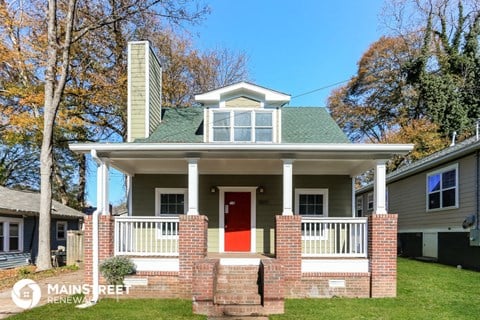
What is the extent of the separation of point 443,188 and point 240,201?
6905 mm

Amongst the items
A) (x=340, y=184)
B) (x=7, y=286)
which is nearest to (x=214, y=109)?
(x=340, y=184)

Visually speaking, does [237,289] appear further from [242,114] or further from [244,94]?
[244,94]

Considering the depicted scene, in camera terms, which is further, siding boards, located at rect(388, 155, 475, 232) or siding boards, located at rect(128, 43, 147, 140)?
siding boards, located at rect(388, 155, 475, 232)

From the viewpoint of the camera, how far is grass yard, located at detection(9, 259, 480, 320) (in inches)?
254

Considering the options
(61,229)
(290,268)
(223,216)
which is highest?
(223,216)

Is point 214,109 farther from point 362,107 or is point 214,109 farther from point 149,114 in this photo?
point 362,107

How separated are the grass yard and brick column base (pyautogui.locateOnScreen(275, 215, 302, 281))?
1.95ft

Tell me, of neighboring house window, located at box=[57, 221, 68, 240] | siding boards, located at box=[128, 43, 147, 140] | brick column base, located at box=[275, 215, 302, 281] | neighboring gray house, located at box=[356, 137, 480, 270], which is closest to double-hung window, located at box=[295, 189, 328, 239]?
brick column base, located at box=[275, 215, 302, 281]

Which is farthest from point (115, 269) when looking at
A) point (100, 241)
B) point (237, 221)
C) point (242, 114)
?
point (242, 114)

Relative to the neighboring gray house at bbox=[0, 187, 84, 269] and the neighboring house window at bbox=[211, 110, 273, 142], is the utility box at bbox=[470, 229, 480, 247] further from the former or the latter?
the neighboring gray house at bbox=[0, 187, 84, 269]

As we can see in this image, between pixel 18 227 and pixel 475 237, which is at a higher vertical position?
pixel 475 237

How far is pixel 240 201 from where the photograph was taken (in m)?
10.8

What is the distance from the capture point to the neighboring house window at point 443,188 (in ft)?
39.4

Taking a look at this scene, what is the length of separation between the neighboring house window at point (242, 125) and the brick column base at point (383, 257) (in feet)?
12.6
